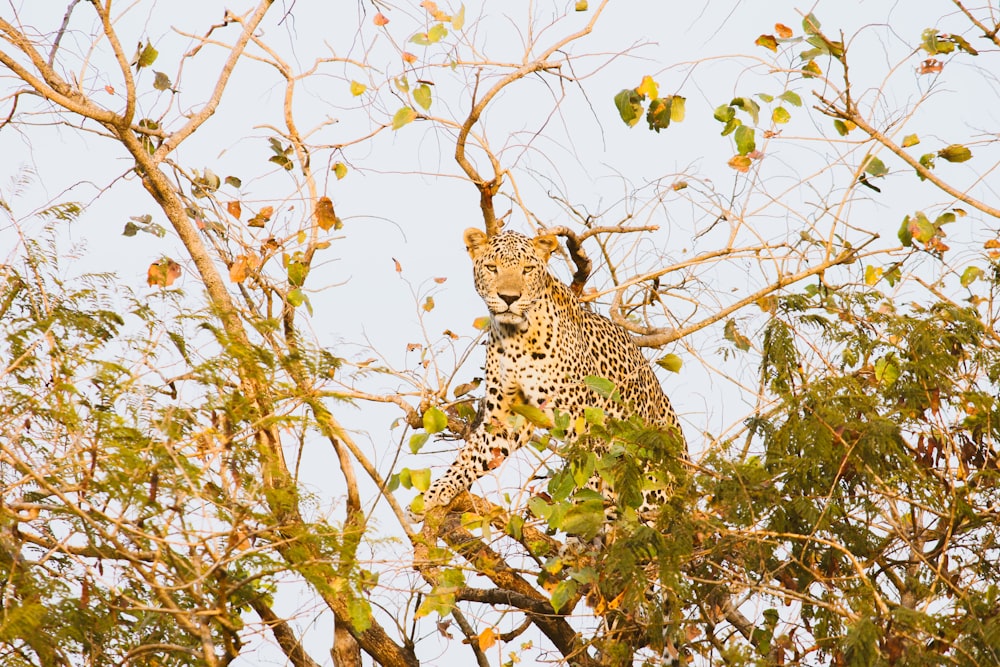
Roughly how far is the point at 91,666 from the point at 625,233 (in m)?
4.83

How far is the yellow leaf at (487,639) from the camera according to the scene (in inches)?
299

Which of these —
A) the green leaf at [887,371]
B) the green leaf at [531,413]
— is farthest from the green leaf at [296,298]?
the green leaf at [887,371]

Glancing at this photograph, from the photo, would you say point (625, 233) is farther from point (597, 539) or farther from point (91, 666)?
point (91, 666)

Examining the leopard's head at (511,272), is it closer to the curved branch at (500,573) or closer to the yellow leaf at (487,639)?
the curved branch at (500,573)

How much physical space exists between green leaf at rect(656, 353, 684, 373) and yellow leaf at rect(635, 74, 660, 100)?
225 cm

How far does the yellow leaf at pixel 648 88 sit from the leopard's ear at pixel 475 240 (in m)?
1.94

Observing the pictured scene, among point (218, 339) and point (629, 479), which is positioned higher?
point (218, 339)

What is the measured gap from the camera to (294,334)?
25.1 ft

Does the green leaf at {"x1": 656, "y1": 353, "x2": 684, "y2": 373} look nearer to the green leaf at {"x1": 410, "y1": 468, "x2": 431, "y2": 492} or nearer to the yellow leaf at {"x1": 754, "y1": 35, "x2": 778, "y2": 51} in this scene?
the yellow leaf at {"x1": 754, "y1": 35, "x2": 778, "y2": 51}

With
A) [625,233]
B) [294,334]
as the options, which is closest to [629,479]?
[294,334]

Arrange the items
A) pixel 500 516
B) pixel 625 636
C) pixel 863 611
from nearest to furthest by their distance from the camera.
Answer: pixel 863 611, pixel 500 516, pixel 625 636

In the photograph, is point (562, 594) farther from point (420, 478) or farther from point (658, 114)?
point (658, 114)

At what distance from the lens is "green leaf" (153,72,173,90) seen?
766cm

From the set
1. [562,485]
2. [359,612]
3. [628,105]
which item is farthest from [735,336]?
[359,612]
